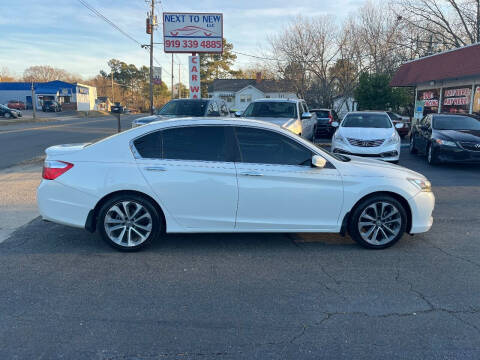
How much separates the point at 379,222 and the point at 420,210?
56 centimetres

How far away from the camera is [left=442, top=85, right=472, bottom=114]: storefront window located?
62.2 feet

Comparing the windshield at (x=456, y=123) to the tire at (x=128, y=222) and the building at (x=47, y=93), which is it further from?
the building at (x=47, y=93)

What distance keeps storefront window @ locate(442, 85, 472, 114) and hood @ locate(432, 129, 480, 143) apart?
9.10m

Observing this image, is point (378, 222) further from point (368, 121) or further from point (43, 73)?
point (43, 73)

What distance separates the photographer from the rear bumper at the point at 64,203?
4637 mm

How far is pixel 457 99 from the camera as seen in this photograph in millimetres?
19703

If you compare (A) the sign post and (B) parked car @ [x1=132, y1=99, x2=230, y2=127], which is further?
(A) the sign post

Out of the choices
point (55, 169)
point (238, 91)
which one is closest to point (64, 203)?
point (55, 169)

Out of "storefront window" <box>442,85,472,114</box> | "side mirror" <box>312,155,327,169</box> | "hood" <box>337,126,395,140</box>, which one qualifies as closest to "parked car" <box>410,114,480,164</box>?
"hood" <box>337,126,395,140</box>

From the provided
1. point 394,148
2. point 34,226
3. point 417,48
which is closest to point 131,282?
point 34,226

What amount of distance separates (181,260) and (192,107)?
9.17 m

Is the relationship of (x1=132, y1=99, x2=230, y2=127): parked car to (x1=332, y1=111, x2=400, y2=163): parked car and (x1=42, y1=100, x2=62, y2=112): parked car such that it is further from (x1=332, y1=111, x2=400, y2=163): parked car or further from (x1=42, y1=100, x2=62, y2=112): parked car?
(x1=42, y1=100, x2=62, y2=112): parked car

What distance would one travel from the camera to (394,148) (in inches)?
415


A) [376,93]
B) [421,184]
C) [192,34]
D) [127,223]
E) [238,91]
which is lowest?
[127,223]
